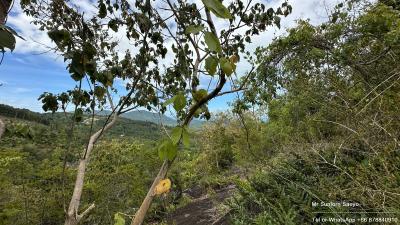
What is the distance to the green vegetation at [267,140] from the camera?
5.15 feet

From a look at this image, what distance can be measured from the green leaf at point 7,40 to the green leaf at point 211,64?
0.38 metres

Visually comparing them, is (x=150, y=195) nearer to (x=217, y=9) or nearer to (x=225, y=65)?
(x=225, y=65)

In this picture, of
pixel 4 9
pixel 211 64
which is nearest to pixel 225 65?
pixel 211 64

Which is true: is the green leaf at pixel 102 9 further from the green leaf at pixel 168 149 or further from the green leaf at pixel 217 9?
the green leaf at pixel 217 9

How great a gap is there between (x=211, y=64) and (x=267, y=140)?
348 inches

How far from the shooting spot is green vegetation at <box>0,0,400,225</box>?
1569 mm

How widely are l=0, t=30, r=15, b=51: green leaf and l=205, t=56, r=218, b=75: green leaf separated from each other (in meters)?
0.38

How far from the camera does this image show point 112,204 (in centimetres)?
1041

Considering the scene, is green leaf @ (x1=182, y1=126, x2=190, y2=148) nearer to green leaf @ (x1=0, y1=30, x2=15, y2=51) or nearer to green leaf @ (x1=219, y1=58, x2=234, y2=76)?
green leaf @ (x1=219, y1=58, x2=234, y2=76)

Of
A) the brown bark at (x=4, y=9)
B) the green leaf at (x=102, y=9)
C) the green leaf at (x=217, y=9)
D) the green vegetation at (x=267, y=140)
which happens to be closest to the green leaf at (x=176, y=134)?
the green vegetation at (x=267, y=140)

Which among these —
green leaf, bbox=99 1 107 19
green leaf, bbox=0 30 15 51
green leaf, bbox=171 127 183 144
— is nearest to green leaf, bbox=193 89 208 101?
green leaf, bbox=171 127 183 144

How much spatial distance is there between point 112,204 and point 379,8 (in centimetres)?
904

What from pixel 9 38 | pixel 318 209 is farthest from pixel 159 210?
pixel 9 38

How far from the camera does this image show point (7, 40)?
605mm
